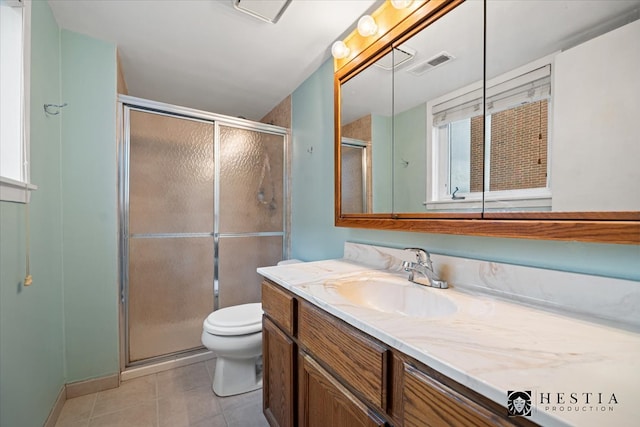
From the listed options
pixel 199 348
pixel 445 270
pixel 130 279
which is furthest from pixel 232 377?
pixel 445 270

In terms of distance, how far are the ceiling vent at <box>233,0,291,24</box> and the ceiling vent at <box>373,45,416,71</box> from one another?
58 centimetres

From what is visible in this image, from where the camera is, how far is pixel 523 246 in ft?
2.85

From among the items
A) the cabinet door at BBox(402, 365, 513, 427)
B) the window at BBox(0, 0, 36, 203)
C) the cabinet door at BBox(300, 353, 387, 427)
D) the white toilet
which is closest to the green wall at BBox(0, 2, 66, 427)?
the window at BBox(0, 0, 36, 203)

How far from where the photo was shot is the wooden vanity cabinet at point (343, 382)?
0.50 meters

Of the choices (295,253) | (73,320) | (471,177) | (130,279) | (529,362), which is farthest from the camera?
(295,253)

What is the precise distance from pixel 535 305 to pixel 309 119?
5.98 feet

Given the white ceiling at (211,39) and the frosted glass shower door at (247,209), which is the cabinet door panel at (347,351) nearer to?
the frosted glass shower door at (247,209)

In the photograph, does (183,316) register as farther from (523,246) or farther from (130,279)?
(523,246)

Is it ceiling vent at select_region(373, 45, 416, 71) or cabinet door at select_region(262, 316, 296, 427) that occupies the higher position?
ceiling vent at select_region(373, 45, 416, 71)

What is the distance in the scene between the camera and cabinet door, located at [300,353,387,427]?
71cm

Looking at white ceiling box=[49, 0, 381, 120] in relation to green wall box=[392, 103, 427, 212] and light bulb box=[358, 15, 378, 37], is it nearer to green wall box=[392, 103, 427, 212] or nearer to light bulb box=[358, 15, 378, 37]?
light bulb box=[358, 15, 378, 37]

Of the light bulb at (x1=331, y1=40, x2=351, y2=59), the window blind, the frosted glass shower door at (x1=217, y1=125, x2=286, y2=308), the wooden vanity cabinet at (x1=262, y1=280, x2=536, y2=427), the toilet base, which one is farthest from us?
the frosted glass shower door at (x1=217, y1=125, x2=286, y2=308)

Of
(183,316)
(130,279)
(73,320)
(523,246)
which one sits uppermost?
(523,246)

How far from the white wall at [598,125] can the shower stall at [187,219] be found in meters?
2.02
